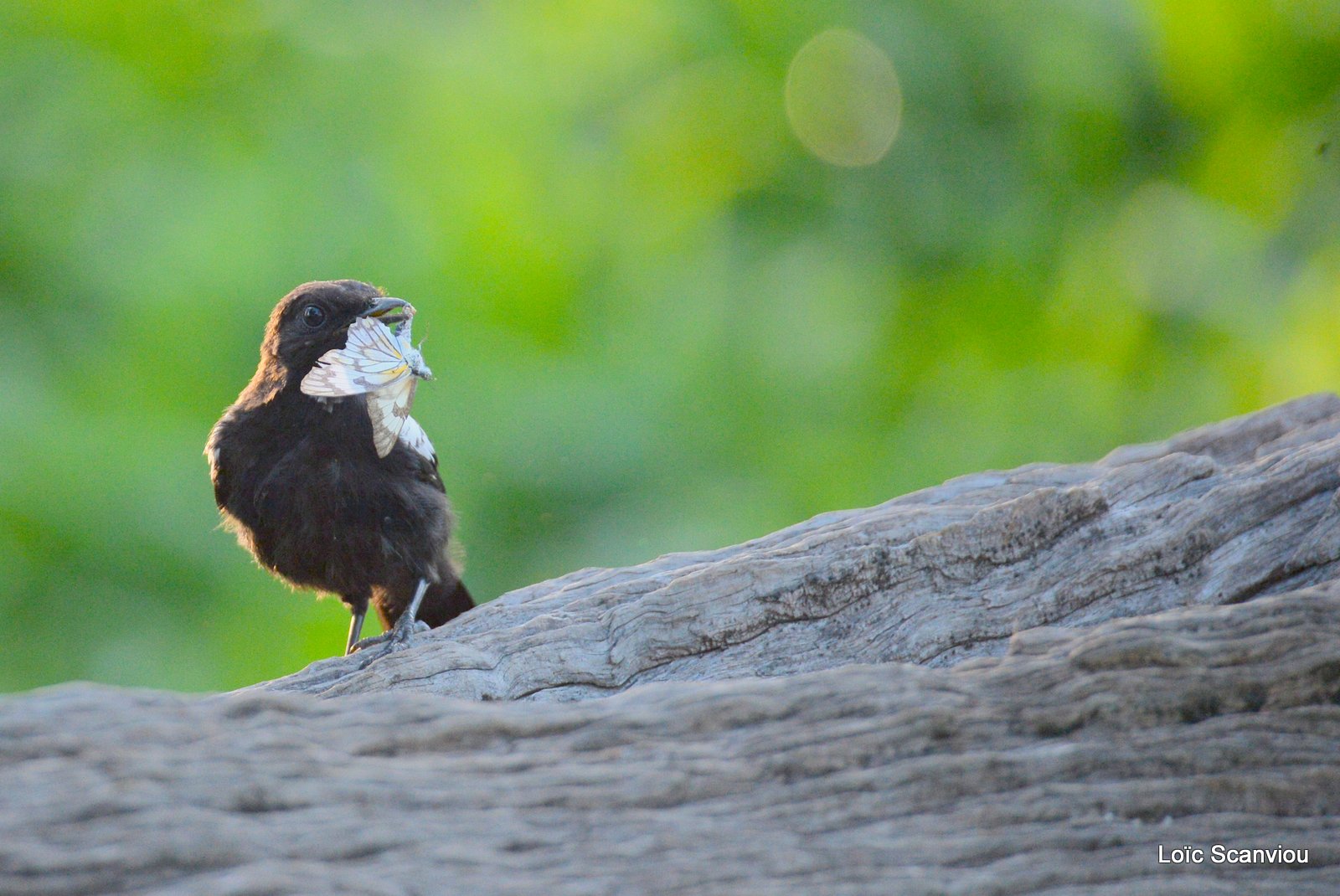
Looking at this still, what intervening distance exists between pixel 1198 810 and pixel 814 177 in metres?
6.54

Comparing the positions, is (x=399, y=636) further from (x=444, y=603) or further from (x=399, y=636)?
(x=444, y=603)

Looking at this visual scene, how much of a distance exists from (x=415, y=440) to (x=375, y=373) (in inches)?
18.6

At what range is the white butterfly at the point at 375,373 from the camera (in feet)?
14.3

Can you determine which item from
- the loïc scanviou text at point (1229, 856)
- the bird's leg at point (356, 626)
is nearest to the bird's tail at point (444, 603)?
the bird's leg at point (356, 626)

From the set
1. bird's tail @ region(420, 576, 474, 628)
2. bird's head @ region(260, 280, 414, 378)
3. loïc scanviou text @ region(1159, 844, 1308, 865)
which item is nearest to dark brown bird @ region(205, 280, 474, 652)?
bird's head @ region(260, 280, 414, 378)

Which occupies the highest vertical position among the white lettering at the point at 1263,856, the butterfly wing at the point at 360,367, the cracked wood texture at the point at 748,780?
the butterfly wing at the point at 360,367

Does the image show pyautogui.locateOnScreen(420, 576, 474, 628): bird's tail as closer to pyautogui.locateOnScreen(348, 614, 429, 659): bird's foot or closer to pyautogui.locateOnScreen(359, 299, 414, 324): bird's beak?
pyautogui.locateOnScreen(348, 614, 429, 659): bird's foot

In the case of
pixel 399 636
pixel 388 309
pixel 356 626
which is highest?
pixel 388 309

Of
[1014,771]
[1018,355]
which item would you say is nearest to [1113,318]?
[1018,355]

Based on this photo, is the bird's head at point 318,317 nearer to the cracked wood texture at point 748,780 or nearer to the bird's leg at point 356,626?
the bird's leg at point 356,626

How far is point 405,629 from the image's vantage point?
14.9 feet

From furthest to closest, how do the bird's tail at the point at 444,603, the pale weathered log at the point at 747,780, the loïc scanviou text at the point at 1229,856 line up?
the bird's tail at the point at 444,603 < the loïc scanviou text at the point at 1229,856 < the pale weathered log at the point at 747,780

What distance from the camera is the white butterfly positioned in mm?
4367

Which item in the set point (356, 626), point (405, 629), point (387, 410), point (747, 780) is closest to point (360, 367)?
point (387, 410)
